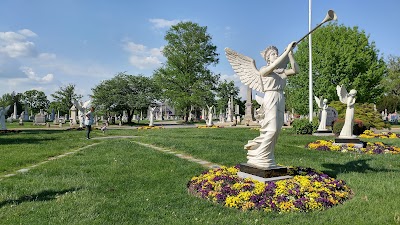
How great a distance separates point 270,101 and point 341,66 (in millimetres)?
28625

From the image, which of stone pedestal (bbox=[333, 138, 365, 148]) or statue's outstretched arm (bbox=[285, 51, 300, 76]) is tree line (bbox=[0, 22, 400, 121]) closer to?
stone pedestal (bbox=[333, 138, 365, 148])

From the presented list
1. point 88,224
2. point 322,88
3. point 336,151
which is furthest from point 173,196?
point 322,88

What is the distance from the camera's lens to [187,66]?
49375 mm

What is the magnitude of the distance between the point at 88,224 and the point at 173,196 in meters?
1.79

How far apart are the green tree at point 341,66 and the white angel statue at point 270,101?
89.2 feet

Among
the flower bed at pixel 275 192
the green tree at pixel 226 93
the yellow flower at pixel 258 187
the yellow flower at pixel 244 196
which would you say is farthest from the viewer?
the green tree at pixel 226 93

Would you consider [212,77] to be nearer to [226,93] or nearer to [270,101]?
[226,93]

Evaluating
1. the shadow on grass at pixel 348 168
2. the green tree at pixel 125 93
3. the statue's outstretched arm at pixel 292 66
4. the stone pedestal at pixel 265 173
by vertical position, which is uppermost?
the green tree at pixel 125 93

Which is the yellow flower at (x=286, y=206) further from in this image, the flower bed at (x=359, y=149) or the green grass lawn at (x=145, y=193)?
the flower bed at (x=359, y=149)

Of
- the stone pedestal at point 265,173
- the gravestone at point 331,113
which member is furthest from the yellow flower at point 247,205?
the gravestone at point 331,113

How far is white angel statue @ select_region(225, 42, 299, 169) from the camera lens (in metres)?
6.28

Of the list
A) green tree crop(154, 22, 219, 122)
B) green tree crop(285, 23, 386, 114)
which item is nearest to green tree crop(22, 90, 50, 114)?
green tree crop(154, 22, 219, 122)

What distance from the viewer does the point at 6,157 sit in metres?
10.3

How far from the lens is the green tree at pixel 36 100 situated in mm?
81250
